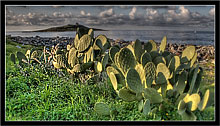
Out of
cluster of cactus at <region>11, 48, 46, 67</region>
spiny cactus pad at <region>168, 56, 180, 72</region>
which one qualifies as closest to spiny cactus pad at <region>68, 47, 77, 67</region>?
cluster of cactus at <region>11, 48, 46, 67</region>

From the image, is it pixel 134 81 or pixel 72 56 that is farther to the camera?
pixel 72 56

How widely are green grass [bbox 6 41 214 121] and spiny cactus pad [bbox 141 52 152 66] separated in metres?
0.41

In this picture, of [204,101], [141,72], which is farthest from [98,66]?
[204,101]

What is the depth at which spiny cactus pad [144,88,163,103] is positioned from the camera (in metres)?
2.27

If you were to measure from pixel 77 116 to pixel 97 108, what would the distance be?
22 cm

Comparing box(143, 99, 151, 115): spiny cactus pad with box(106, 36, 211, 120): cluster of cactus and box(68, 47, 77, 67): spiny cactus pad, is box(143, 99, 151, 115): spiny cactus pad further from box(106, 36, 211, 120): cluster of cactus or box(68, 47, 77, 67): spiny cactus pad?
box(68, 47, 77, 67): spiny cactus pad

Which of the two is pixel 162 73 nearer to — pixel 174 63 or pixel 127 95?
pixel 174 63

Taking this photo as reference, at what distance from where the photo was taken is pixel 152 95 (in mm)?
2299

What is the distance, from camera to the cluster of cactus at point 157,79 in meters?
2.27

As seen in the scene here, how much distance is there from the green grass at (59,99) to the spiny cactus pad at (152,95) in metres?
0.15

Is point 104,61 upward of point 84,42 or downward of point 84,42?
downward

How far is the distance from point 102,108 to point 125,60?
454mm

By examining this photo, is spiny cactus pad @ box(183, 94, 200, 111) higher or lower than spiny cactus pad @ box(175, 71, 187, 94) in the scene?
lower

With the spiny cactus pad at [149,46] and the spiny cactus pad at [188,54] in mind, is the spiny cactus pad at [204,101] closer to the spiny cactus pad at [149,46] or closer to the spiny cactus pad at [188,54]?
the spiny cactus pad at [188,54]
